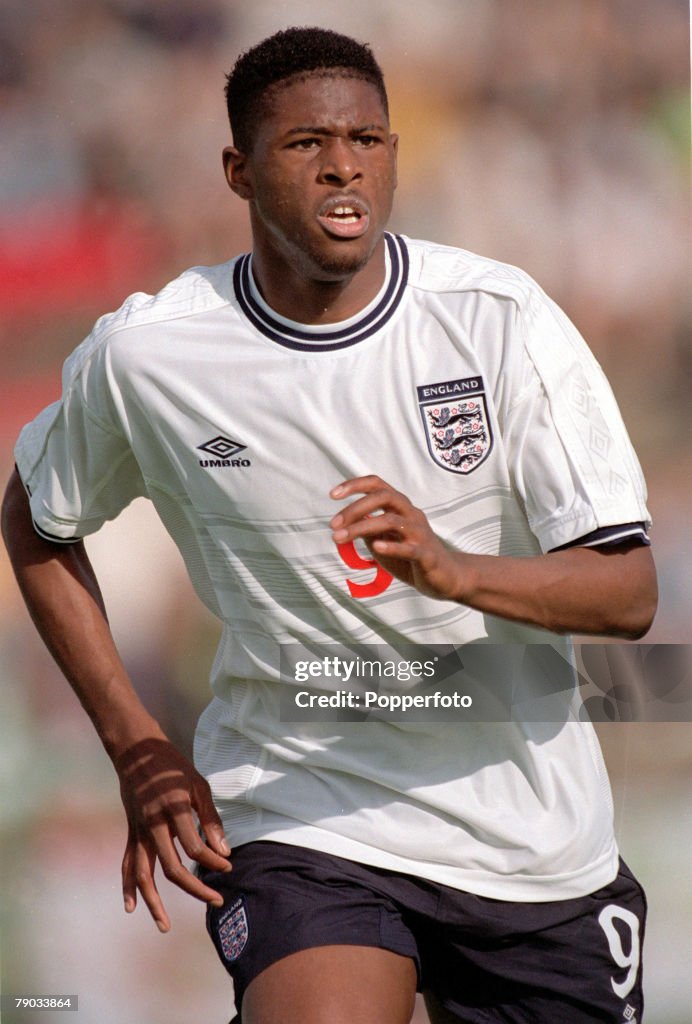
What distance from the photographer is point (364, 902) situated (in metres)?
1.85

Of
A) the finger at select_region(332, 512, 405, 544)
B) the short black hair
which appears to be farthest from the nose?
the finger at select_region(332, 512, 405, 544)

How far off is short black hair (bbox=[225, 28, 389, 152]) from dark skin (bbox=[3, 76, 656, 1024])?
20 mm

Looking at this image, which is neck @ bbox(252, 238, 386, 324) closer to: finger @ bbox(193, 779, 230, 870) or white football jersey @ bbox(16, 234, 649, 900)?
white football jersey @ bbox(16, 234, 649, 900)

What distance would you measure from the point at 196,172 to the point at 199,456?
0.98 meters

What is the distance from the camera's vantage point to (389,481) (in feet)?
6.20

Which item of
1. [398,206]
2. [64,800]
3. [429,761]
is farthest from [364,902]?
[398,206]

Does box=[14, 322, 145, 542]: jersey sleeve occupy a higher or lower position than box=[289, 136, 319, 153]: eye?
lower

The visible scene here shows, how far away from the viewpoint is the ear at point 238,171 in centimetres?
205

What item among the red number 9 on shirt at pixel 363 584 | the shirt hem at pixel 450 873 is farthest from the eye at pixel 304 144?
the shirt hem at pixel 450 873

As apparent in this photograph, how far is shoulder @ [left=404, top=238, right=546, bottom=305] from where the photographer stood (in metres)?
1.87

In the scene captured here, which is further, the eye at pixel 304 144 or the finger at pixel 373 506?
the eye at pixel 304 144

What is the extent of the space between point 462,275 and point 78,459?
24.2 inches

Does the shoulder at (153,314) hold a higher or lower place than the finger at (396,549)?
higher
